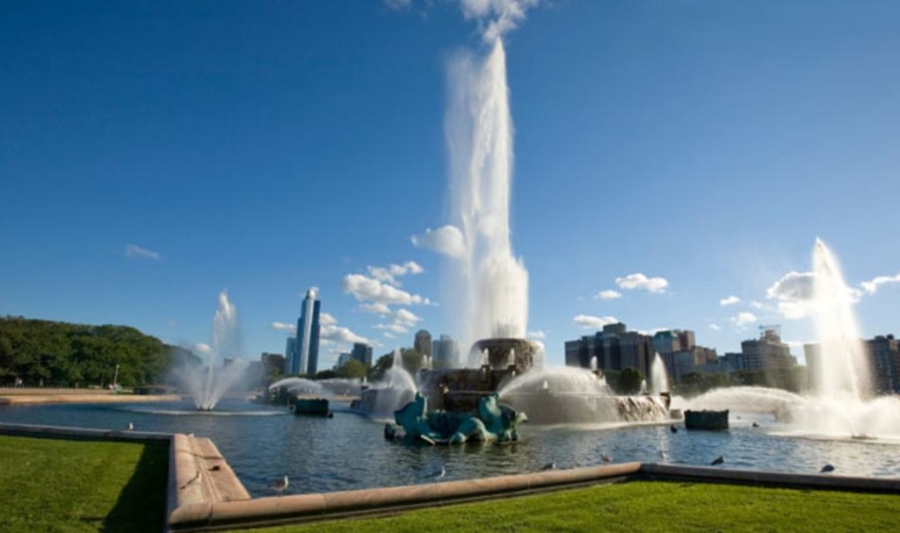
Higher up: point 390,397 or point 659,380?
point 659,380

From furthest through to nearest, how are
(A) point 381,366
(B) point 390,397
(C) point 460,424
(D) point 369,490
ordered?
(A) point 381,366 < (B) point 390,397 < (C) point 460,424 < (D) point 369,490

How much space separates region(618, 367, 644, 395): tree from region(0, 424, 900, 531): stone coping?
7024 cm

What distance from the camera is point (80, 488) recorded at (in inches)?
346

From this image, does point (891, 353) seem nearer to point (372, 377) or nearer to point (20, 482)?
point (372, 377)

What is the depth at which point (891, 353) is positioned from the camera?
93.9 m

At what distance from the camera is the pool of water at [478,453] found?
13500 mm

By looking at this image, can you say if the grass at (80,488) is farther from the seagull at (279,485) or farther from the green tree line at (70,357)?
the green tree line at (70,357)

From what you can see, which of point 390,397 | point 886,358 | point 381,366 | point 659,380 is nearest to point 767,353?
point 886,358

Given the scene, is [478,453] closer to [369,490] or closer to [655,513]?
[369,490]

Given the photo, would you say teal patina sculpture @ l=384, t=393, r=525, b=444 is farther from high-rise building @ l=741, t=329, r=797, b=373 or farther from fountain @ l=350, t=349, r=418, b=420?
high-rise building @ l=741, t=329, r=797, b=373

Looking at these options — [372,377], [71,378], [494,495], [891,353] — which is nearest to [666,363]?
[891,353]

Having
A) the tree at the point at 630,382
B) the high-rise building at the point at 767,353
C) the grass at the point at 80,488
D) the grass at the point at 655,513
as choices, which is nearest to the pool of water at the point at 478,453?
the grass at the point at 80,488

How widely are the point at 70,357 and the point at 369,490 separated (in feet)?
297

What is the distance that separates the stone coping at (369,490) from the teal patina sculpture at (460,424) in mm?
9486
